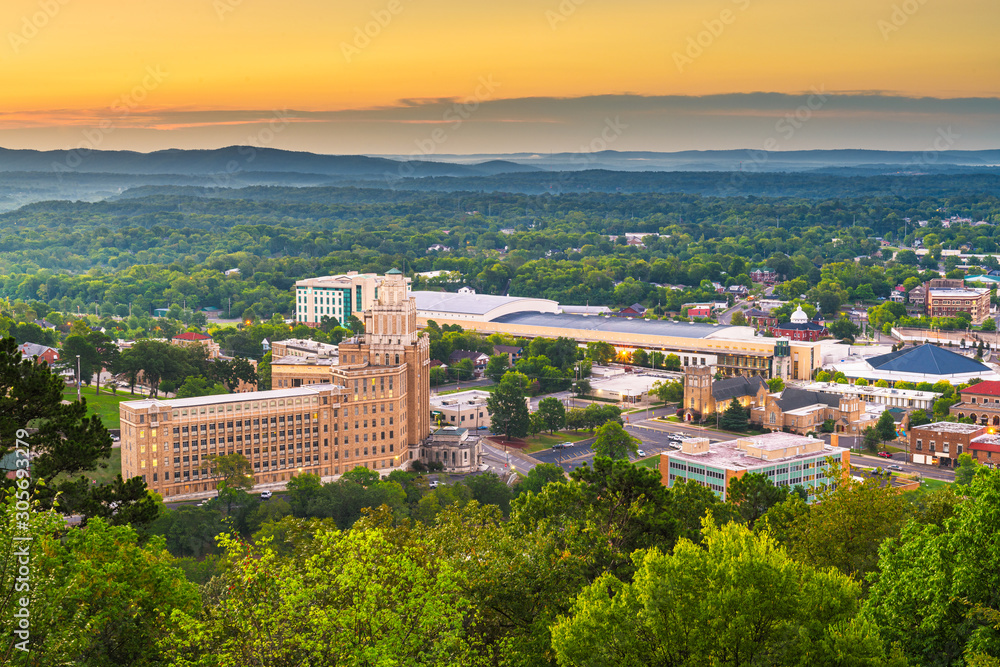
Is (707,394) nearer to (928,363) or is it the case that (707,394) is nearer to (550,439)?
(550,439)

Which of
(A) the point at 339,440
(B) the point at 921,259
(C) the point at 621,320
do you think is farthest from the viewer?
(B) the point at 921,259

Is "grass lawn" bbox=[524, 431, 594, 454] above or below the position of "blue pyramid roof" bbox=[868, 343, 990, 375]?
below

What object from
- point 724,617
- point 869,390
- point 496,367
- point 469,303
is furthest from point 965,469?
point 469,303

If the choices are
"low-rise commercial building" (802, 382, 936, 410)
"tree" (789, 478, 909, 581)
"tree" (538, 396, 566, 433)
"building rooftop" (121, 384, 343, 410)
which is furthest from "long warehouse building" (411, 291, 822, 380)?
"tree" (789, 478, 909, 581)

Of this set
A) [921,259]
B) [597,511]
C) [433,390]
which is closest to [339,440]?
[433,390]

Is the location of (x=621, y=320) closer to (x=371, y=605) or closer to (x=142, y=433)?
(x=142, y=433)

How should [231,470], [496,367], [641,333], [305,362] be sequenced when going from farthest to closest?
1. [641,333]
2. [496,367]
3. [305,362]
4. [231,470]

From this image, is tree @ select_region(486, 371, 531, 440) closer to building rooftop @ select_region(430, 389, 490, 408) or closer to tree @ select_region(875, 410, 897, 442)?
building rooftop @ select_region(430, 389, 490, 408)
